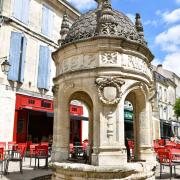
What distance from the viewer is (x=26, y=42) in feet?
48.1

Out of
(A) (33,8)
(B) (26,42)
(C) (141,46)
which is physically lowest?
(C) (141,46)

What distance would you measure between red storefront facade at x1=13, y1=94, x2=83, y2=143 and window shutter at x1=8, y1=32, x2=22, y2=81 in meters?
1.22

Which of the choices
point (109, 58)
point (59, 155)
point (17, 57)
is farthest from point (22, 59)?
point (109, 58)

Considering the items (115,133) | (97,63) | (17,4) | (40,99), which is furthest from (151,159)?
(17,4)

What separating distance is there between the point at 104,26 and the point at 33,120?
11838 millimetres

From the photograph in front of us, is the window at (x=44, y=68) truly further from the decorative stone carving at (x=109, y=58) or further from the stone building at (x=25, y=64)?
the decorative stone carving at (x=109, y=58)

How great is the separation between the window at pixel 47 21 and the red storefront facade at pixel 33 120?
4.71 meters

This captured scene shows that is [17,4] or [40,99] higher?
[17,4]

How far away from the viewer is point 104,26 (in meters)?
5.13

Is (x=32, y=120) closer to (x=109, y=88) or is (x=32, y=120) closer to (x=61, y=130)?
(x=61, y=130)

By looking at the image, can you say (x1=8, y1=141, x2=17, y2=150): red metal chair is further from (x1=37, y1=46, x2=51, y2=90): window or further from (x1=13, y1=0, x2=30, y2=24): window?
(x1=13, y1=0, x2=30, y2=24): window

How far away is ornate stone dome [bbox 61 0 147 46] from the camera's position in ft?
16.8

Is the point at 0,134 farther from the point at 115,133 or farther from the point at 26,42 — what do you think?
the point at 115,133

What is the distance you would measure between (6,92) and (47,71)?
11.3 ft
